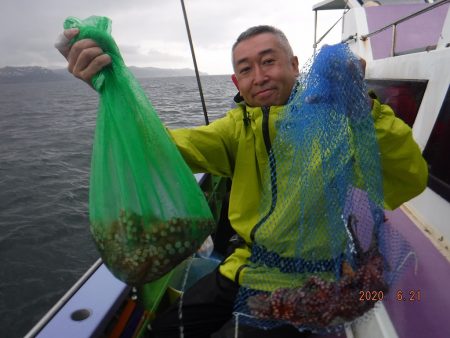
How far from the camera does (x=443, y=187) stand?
2.15 metres

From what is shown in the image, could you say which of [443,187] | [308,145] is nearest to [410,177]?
[308,145]

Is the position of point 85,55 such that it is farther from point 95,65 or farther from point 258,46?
point 258,46

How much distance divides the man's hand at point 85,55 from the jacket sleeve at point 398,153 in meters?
1.11

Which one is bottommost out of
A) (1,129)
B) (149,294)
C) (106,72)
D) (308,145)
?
(1,129)

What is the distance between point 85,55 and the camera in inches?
44.9

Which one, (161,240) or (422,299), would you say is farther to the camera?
(422,299)

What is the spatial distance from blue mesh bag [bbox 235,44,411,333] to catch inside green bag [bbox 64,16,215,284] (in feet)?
1.58

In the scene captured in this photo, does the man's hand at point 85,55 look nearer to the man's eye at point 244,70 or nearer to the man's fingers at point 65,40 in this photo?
the man's fingers at point 65,40

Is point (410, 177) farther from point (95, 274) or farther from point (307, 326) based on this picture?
point (95, 274)

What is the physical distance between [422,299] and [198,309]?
128 cm

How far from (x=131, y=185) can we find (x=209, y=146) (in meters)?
0.62

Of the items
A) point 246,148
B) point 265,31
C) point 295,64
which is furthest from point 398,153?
point 265,31

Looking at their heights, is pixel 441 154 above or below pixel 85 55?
below

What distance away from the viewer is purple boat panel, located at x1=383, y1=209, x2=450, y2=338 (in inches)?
65.7
